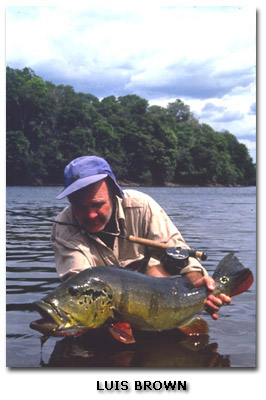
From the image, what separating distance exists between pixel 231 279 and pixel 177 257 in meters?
0.53

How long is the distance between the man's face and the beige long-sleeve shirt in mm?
159

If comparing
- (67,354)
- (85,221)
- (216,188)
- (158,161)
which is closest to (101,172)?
(85,221)

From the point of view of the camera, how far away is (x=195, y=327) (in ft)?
15.9

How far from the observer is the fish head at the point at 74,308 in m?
3.79

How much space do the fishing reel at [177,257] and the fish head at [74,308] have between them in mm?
939

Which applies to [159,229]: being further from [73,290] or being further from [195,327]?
[73,290]

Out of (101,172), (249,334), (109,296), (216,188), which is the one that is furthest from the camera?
(216,188)

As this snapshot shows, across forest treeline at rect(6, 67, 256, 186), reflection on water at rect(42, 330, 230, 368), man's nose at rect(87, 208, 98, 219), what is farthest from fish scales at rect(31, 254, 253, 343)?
forest treeline at rect(6, 67, 256, 186)

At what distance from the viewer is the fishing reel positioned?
189 inches

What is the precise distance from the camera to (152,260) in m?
5.29

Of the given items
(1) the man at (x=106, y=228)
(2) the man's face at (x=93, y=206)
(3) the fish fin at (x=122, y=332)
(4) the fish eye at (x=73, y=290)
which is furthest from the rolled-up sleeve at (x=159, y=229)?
(4) the fish eye at (x=73, y=290)

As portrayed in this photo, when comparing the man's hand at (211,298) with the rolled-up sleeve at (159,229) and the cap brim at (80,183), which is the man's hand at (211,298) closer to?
the rolled-up sleeve at (159,229)
